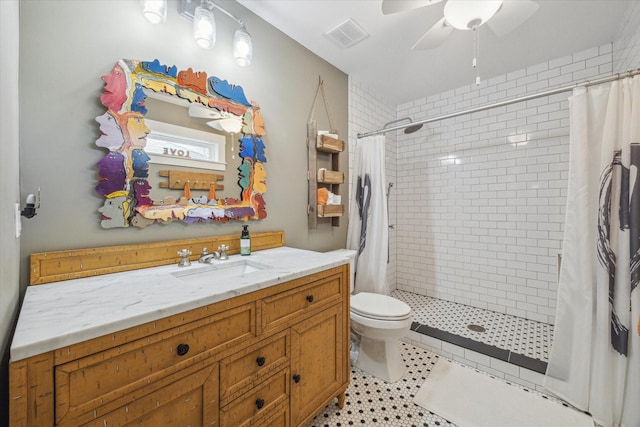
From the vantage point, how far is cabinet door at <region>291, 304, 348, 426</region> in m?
1.18

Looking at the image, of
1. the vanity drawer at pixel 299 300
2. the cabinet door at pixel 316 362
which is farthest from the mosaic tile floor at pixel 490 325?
the vanity drawer at pixel 299 300

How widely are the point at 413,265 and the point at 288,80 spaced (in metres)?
2.58

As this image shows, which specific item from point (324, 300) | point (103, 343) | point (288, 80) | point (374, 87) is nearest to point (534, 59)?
point (374, 87)

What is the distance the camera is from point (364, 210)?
2525 mm

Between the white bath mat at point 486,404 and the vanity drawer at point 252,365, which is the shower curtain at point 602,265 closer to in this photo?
the white bath mat at point 486,404

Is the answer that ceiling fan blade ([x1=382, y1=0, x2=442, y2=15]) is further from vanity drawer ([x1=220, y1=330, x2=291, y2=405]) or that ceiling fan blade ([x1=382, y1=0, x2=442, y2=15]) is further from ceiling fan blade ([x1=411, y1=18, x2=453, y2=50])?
vanity drawer ([x1=220, y1=330, x2=291, y2=405])

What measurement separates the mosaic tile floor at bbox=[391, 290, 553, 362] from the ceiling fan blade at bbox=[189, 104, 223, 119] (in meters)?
2.51

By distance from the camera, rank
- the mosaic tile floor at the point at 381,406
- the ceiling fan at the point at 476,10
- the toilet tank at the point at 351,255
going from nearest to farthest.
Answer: the ceiling fan at the point at 476,10 < the mosaic tile floor at the point at 381,406 < the toilet tank at the point at 351,255

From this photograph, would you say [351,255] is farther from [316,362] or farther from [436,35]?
[436,35]

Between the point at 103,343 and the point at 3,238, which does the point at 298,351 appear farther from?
the point at 3,238

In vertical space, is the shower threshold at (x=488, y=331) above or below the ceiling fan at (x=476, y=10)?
below

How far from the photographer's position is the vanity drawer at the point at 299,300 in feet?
3.47

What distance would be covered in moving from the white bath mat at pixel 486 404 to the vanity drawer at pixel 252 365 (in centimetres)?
104

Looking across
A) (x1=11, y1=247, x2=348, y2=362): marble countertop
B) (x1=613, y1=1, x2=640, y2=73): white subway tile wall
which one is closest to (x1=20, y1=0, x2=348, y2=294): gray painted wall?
(x1=11, y1=247, x2=348, y2=362): marble countertop
